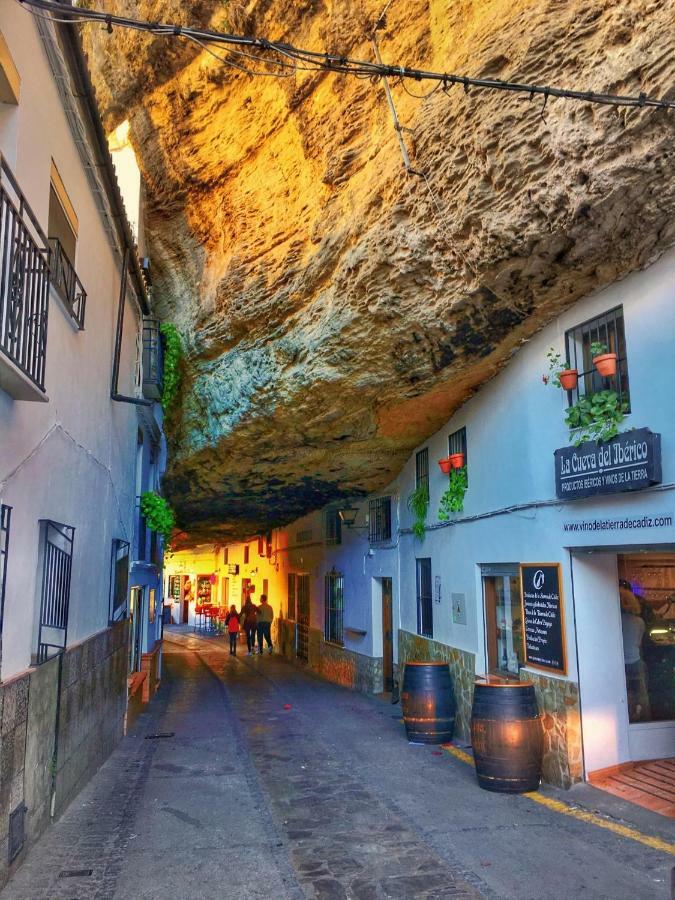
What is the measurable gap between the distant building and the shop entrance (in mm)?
4664

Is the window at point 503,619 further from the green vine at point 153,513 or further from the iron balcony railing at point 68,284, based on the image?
the green vine at point 153,513

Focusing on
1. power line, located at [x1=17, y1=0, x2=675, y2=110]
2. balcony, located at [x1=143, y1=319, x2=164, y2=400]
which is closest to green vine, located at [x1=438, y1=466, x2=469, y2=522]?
balcony, located at [x1=143, y1=319, x2=164, y2=400]

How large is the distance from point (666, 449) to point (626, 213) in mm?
1906

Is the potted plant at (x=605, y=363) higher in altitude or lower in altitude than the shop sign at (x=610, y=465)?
higher

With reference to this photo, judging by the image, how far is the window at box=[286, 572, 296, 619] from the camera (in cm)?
1947

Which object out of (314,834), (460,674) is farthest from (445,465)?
(314,834)

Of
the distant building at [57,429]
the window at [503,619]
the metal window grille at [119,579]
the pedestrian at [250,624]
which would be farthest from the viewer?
the pedestrian at [250,624]

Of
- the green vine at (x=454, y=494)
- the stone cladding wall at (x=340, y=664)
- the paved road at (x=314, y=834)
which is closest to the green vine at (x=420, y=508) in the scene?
the green vine at (x=454, y=494)

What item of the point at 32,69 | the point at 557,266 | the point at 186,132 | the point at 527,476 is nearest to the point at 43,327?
the point at 32,69

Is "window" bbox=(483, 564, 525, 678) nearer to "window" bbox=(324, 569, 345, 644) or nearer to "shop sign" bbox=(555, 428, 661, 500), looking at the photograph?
"shop sign" bbox=(555, 428, 661, 500)

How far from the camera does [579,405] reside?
6.27 m

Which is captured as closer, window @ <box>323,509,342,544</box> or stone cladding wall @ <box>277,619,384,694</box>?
stone cladding wall @ <box>277,619,384,694</box>

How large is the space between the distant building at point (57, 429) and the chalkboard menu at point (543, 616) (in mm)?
4461

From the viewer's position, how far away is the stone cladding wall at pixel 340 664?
41.0 ft
